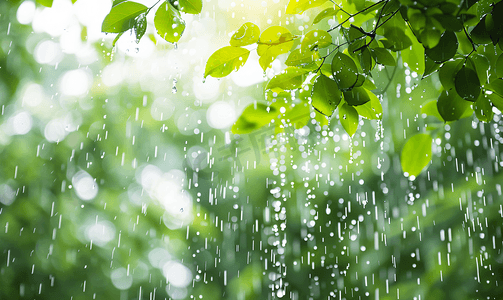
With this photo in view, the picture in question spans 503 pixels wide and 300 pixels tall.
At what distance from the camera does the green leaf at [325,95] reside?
54 cm

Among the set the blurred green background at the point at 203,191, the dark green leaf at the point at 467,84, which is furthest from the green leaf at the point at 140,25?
the blurred green background at the point at 203,191

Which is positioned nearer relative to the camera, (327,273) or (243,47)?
(243,47)

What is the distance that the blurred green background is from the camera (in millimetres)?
3752

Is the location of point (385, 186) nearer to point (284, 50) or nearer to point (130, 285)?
point (130, 285)

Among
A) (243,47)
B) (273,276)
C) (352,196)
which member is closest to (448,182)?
(352,196)

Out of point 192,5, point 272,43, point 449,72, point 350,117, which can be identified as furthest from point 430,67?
point 192,5

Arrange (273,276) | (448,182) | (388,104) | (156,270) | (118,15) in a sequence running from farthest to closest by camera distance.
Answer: (156,270), (273,276), (388,104), (448,182), (118,15)

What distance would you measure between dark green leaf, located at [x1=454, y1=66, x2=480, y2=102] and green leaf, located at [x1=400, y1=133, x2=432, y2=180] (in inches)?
5.1

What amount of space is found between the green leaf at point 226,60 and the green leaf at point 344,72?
0.15 m

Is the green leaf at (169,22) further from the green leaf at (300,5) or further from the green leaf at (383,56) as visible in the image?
the green leaf at (383,56)

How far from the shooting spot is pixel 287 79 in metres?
0.58

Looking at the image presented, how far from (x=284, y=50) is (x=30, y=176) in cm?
474

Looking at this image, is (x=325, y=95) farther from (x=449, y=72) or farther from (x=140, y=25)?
(x=140, y=25)

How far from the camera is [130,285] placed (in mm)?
4562
